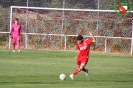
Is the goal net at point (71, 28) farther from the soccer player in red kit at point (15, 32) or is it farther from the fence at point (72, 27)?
the soccer player in red kit at point (15, 32)

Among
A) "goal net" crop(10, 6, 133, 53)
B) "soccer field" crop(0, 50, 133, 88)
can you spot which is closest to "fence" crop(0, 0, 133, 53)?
"goal net" crop(10, 6, 133, 53)

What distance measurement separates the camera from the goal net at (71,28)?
39312 mm

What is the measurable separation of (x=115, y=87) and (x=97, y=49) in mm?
21919

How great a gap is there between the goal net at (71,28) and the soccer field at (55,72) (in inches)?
226

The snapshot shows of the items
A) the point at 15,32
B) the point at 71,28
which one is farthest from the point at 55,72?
the point at 71,28

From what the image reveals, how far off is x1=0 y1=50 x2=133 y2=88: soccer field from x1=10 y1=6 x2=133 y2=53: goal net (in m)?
5.75

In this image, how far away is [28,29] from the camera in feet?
135

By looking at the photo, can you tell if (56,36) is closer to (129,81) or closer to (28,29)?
(28,29)

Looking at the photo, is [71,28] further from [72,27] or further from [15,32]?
[15,32]

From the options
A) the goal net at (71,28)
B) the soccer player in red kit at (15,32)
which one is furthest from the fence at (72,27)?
the soccer player in red kit at (15,32)

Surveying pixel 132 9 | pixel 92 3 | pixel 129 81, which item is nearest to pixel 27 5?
pixel 92 3

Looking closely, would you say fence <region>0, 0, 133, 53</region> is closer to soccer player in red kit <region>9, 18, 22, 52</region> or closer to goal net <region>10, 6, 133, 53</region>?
goal net <region>10, 6, 133, 53</region>

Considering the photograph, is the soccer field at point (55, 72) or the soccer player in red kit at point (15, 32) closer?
the soccer field at point (55, 72)

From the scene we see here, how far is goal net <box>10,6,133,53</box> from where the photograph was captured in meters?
39.3
